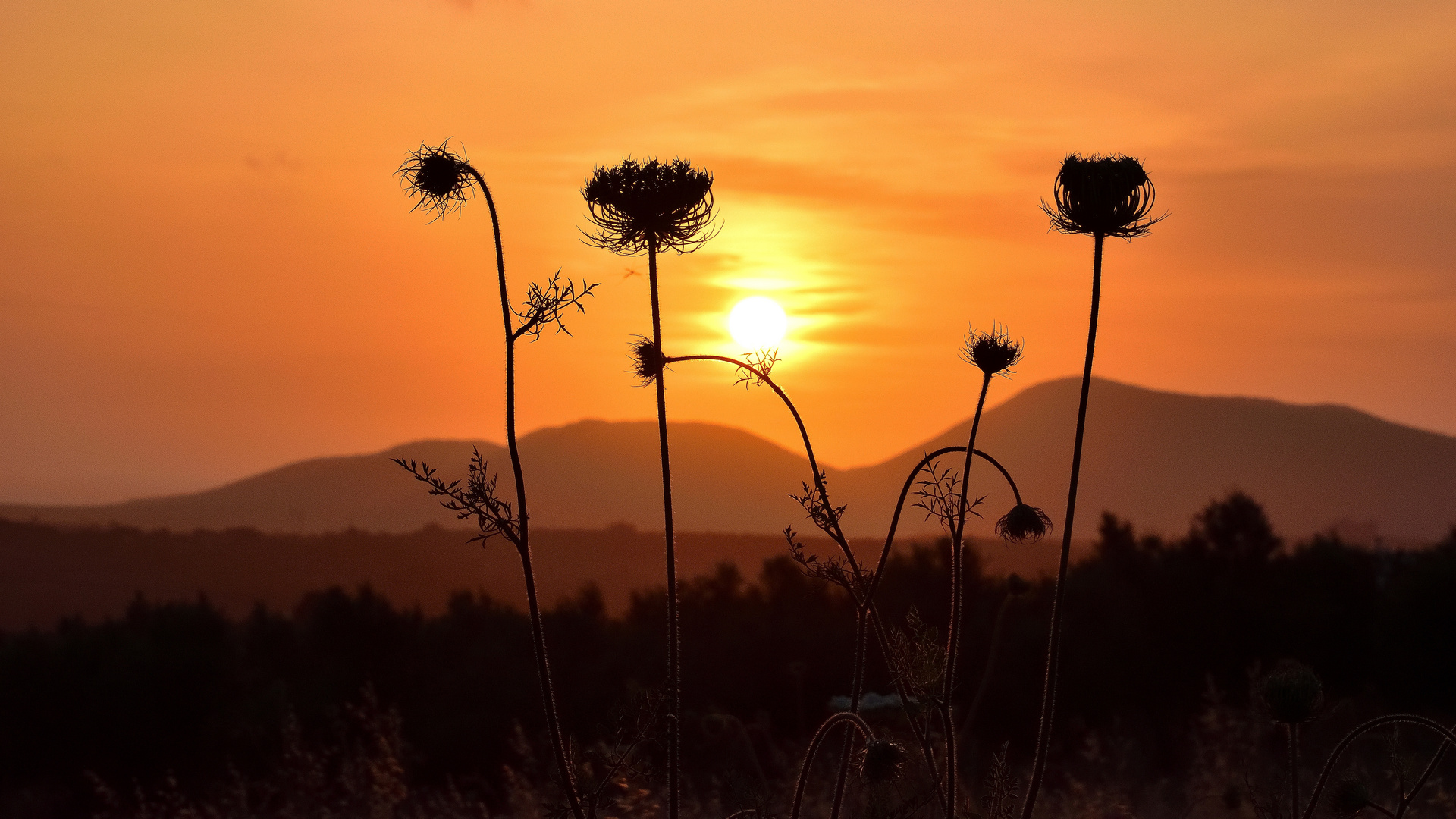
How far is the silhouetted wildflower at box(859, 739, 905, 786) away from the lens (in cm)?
396

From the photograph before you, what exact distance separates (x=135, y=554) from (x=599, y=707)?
5015cm

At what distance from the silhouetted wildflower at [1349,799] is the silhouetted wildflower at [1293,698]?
26cm

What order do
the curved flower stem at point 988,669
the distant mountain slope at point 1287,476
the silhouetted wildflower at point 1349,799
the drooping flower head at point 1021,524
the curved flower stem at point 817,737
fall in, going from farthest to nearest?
the distant mountain slope at point 1287,476 → the curved flower stem at point 988,669 → the drooping flower head at point 1021,524 → the silhouetted wildflower at point 1349,799 → the curved flower stem at point 817,737

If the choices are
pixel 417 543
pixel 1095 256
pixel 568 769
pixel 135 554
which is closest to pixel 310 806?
pixel 568 769

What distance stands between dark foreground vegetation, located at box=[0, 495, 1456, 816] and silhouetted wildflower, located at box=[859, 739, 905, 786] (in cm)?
840

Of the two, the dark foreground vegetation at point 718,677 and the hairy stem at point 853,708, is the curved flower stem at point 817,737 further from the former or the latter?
the dark foreground vegetation at point 718,677

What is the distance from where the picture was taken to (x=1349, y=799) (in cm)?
439

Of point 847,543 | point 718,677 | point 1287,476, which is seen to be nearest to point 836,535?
point 847,543

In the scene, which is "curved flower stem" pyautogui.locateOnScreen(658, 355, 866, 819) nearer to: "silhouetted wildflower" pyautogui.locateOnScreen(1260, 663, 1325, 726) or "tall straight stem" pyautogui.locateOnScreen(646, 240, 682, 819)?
"tall straight stem" pyautogui.locateOnScreen(646, 240, 682, 819)

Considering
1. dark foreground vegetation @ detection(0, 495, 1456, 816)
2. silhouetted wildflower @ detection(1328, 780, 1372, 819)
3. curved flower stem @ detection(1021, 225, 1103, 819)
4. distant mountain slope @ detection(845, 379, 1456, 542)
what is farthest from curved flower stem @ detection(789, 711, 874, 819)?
distant mountain slope @ detection(845, 379, 1456, 542)

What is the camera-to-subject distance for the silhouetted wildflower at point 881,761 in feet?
13.0

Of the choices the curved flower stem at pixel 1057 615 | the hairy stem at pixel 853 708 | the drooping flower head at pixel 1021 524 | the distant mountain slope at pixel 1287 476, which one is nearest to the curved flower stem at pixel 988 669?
the drooping flower head at pixel 1021 524

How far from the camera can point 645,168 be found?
4.02 m

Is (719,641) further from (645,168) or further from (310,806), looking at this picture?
(645,168)
